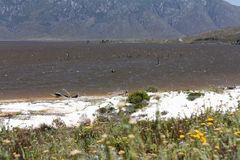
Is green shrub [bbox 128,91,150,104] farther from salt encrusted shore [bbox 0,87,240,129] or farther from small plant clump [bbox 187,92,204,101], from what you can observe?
small plant clump [bbox 187,92,204,101]

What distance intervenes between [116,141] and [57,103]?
26318 millimetres

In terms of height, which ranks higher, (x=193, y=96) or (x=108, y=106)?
(x=193, y=96)

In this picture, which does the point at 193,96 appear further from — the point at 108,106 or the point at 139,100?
the point at 108,106

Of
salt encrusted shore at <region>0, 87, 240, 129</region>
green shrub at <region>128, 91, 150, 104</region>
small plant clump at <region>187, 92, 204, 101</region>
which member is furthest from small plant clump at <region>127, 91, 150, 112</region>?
small plant clump at <region>187, 92, 204, 101</region>

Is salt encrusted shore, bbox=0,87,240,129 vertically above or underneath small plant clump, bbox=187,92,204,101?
underneath

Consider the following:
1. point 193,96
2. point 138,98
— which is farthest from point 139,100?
point 193,96

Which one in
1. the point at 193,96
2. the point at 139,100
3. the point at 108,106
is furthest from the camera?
the point at 139,100

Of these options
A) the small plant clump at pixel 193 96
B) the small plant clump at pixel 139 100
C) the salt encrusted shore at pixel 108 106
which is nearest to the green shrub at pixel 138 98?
the small plant clump at pixel 139 100

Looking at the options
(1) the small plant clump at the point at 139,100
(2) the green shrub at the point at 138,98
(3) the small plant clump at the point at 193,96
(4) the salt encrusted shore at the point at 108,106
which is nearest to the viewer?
(4) the salt encrusted shore at the point at 108,106

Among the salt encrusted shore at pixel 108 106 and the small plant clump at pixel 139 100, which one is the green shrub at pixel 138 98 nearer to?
the small plant clump at pixel 139 100

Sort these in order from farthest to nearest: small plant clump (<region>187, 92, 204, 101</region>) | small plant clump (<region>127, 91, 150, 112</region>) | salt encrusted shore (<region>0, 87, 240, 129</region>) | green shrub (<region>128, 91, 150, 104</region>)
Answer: green shrub (<region>128, 91, 150, 104</region>)
small plant clump (<region>187, 92, 204, 101</region>)
small plant clump (<region>127, 91, 150, 112</region>)
salt encrusted shore (<region>0, 87, 240, 129</region>)

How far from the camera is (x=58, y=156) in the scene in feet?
25.9

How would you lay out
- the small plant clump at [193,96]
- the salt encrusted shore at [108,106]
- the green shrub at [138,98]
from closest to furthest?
the salt encrusted shore at [108,106]
the small plant clump at [193,96]
the green shrub at [138,98]

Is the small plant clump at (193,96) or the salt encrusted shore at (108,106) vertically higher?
the small plant clump at (193,96)
